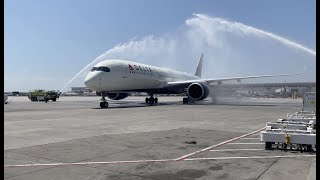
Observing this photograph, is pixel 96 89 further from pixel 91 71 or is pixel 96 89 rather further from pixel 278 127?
pixel 278 127

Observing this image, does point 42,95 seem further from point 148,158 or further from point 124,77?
point 148,158

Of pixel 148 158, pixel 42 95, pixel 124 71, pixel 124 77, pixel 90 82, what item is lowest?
pixel 148 158

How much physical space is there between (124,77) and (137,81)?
329 centimetres

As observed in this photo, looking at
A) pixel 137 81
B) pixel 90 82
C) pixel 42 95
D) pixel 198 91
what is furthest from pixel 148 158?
pixel 42 95

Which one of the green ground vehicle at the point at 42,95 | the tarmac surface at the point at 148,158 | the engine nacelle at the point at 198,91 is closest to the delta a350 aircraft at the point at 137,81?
the engine nacelle at the point at 198,91

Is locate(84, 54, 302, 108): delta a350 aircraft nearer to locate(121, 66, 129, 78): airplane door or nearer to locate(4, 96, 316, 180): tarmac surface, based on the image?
locate(121, 66, 129, 78): airplane door

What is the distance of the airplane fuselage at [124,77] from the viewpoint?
37.6 m

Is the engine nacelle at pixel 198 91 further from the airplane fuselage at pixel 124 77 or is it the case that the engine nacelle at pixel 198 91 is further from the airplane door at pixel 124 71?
the airplane door at pixel 124 71

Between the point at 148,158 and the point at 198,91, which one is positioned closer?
the point at 148,158

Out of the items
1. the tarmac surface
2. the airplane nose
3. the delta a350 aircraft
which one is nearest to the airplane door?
the delta a350 aircraft

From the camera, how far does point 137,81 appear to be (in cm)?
4366

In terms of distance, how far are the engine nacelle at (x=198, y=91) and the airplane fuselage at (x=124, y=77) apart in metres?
5.47

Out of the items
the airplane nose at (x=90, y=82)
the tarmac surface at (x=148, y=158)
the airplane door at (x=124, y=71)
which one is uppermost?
the airplane door at (x=124, y=71)
